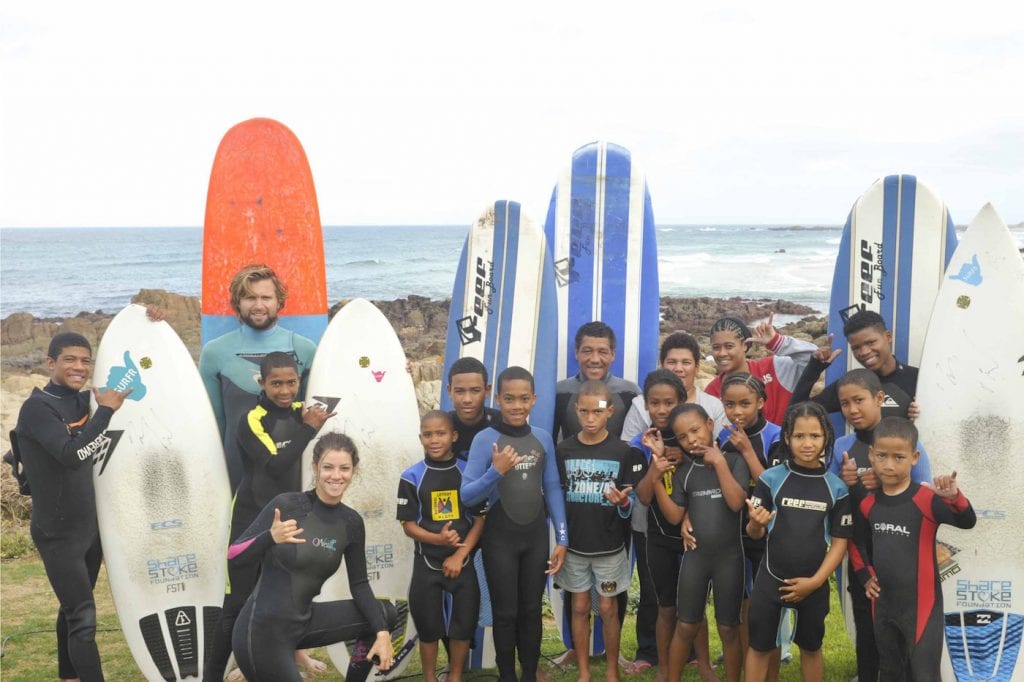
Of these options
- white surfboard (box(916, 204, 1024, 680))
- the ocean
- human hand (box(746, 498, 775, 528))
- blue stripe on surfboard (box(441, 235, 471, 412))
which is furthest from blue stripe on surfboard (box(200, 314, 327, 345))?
the ocean

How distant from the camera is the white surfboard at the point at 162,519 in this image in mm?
4449

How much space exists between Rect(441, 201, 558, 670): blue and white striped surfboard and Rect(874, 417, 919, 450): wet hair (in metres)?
1.81

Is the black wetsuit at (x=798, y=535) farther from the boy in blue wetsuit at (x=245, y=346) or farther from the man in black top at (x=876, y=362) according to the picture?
the boy in blue wetsuit at (x=245, y=346)

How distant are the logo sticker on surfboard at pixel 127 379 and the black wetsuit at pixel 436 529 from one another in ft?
5.10

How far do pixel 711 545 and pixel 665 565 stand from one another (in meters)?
0.29

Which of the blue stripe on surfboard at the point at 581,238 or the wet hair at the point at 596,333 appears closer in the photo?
the wet hair at the point at 596,333

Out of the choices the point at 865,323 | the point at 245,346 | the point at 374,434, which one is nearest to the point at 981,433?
the point at 865,323

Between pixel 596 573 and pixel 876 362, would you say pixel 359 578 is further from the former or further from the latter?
pixel 876 362

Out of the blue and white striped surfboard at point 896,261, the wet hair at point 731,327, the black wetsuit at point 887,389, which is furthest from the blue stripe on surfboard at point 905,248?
the wet hair at point 731,327

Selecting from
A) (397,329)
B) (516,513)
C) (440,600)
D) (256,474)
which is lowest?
(397,329)

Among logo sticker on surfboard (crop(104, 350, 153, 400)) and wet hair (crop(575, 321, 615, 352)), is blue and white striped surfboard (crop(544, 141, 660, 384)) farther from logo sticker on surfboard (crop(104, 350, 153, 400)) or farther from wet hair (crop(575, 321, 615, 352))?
logo sticker on surfboard (crop(104, 350, 153, 400))

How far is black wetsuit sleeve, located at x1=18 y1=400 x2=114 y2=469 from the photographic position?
3.76m

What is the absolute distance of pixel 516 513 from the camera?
384 centimetres

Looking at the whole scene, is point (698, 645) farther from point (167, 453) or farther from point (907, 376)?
point (167, 453)
